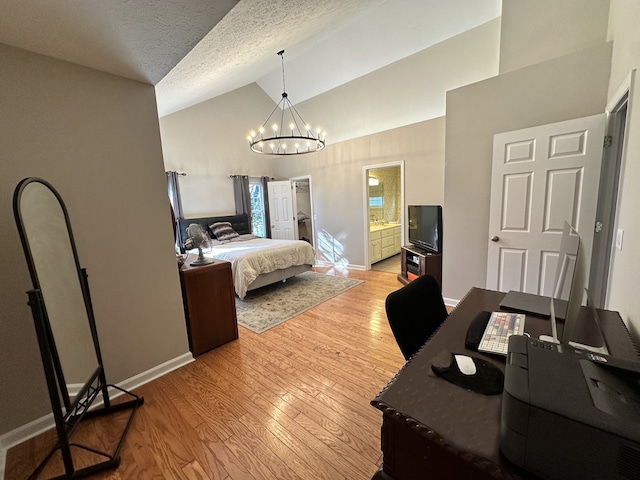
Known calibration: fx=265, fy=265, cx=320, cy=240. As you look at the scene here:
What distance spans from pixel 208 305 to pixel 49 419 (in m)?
1.15

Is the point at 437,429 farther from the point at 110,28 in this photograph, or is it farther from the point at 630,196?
the point at 110,28

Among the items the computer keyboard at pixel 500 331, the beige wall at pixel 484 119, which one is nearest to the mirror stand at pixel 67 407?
the computer keyboard at pixel 500 331

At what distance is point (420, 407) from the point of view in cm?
75

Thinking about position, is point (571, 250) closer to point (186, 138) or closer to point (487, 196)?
point (487, 196)

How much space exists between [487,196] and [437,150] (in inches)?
59.2

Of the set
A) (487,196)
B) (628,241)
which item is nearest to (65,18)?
(628,241)

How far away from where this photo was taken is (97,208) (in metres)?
1.76

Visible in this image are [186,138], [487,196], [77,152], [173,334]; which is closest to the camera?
[77,152]

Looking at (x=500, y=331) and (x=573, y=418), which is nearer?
(x=573, y=418)

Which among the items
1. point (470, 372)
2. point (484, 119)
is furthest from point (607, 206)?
point (470, 372)

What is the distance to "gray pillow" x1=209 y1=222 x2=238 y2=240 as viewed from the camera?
16.5 feet

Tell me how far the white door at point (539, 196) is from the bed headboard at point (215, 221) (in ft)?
14.8

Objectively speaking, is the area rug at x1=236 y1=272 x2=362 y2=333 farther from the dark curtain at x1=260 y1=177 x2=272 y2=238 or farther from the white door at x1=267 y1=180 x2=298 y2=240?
the dark curtain at x1=260 y1=177 x2=272 y2=238

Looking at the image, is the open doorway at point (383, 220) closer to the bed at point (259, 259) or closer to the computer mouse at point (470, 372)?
the bed at point (259, 259)
